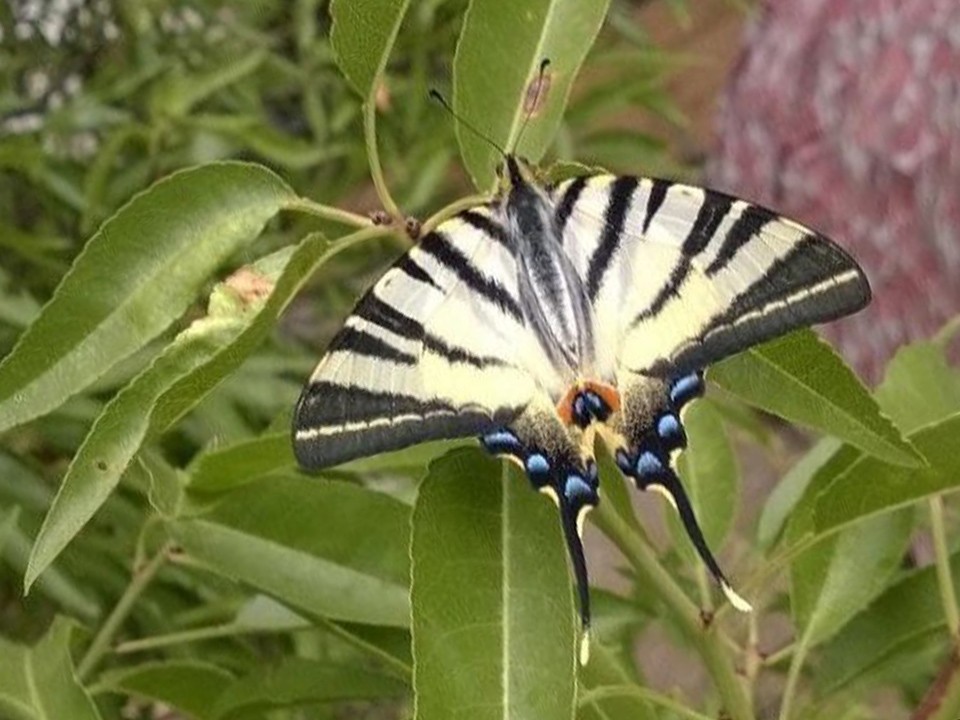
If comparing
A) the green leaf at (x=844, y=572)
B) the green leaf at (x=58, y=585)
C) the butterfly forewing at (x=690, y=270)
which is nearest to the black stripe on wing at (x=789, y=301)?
the butterfly forewing at (x=690, y=270)

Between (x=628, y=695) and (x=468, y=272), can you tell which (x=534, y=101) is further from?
(x=628, y=695)

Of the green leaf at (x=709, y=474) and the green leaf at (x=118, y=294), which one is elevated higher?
the green leaf at (x=118, y=294)

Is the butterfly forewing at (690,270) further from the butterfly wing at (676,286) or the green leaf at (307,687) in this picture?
the green leaf at (307,687)

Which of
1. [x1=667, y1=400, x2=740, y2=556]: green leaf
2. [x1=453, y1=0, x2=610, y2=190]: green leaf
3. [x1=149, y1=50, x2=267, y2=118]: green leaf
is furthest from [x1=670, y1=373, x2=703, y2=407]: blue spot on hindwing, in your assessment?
[x1=149, y1=50, x2=267, y2=118]: green leaf

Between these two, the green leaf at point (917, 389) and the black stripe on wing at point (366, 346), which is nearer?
the black stripe on wing at point (366, 346)

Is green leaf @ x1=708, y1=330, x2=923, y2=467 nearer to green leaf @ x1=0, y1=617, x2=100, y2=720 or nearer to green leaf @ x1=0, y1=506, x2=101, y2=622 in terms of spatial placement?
green leaf @ x1=0, y1=617, x2=100, y2=720

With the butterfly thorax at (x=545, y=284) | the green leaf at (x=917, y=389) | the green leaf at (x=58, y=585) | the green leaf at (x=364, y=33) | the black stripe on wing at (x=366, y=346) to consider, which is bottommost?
the green leaf at (x=58, y=585)

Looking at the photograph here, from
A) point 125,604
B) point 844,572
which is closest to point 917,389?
point 844,572
